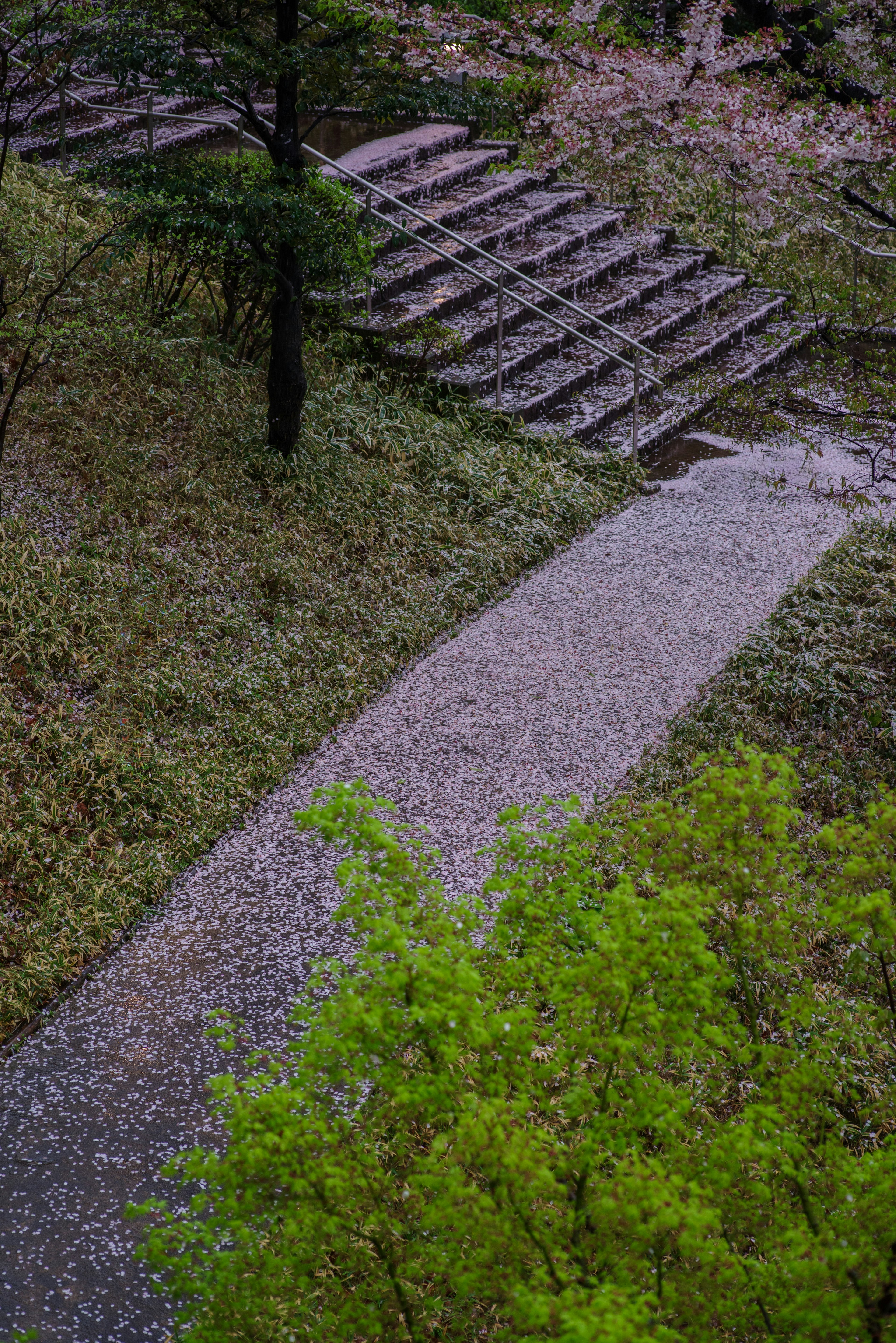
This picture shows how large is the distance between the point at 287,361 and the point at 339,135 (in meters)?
5.70

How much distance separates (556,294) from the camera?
9.79 m

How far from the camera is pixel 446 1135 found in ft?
7.07

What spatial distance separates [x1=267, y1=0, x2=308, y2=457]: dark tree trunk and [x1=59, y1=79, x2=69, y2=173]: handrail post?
3201 millimetres

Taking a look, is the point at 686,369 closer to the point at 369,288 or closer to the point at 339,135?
the point at 369,288

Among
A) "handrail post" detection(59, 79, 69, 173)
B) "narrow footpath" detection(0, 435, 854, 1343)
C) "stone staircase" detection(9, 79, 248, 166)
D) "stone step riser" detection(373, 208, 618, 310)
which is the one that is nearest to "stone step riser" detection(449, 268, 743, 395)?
"stone step riser" detection(373, 208, 618, 310)

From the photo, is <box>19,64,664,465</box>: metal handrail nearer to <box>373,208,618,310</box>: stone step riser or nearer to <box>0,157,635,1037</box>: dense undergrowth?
<box>373,208,618,310</box>: stone step riser

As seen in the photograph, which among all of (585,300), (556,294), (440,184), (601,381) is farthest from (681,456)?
(440,184)

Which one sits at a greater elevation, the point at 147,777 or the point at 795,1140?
the point at 795,1140

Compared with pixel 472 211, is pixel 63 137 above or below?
above

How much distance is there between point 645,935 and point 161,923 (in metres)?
2.71

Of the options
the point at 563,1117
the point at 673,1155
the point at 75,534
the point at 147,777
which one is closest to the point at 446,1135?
the point at 673,1155

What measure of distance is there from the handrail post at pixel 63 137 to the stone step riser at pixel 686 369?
4.43 m

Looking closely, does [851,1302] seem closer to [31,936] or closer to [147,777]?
[31,936]

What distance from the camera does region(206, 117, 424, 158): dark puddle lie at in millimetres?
11070
